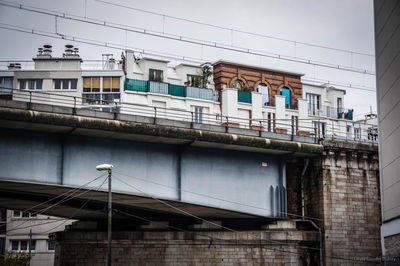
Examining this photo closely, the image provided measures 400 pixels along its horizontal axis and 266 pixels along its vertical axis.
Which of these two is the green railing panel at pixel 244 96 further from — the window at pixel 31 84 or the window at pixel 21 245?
the window at pixel 21 245

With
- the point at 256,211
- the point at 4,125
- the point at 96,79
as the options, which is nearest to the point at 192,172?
the point at 256,211

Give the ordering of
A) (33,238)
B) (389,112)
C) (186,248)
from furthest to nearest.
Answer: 1. (33,238)
2. (186,248)
3. (389,112)

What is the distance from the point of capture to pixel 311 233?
36344 millimetres

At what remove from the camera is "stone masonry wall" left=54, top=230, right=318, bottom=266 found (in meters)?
35.0

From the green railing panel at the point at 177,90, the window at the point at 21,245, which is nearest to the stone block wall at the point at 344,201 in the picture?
the green railing panel at the point at 177,90

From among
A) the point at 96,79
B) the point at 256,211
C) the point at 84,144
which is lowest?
the point at 256,211

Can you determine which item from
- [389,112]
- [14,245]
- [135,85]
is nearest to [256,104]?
[135,85]

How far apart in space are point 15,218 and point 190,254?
28.3 meters

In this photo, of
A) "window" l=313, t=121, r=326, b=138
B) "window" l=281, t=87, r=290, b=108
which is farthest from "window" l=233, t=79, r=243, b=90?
"window" l=313, t=121, r=326, b=138

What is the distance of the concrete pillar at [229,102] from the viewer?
193 feet

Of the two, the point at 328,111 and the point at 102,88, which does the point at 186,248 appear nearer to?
the point at 102,88

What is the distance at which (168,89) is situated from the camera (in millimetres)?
57000

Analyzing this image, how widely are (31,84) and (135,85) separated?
8.47 meters

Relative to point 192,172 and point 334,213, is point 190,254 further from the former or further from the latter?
point 334,213
